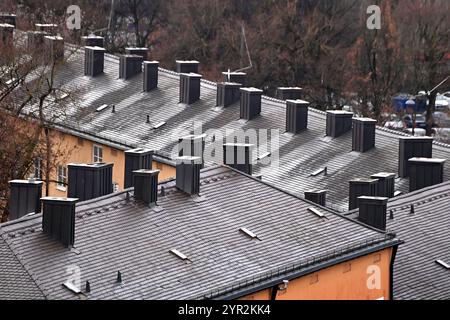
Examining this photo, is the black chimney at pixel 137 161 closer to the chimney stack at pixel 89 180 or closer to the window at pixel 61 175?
the chimney stack at pixel 89 180

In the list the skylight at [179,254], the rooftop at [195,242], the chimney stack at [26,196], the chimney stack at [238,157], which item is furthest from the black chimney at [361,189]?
the skylight at [179,254]

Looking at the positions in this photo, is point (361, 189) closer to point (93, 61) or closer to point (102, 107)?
point (102, 107)

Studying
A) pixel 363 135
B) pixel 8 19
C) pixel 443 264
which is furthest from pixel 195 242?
pixel 8 19

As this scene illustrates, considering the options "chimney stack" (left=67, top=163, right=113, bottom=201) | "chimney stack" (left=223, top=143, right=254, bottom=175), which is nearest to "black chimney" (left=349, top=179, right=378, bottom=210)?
"chimney stack" (left=223, top=143, right=254, bottom=175)

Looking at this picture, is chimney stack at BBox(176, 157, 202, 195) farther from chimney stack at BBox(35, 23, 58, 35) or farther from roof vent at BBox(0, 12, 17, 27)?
roof vent at BBox(0, 12, 17, 27)
